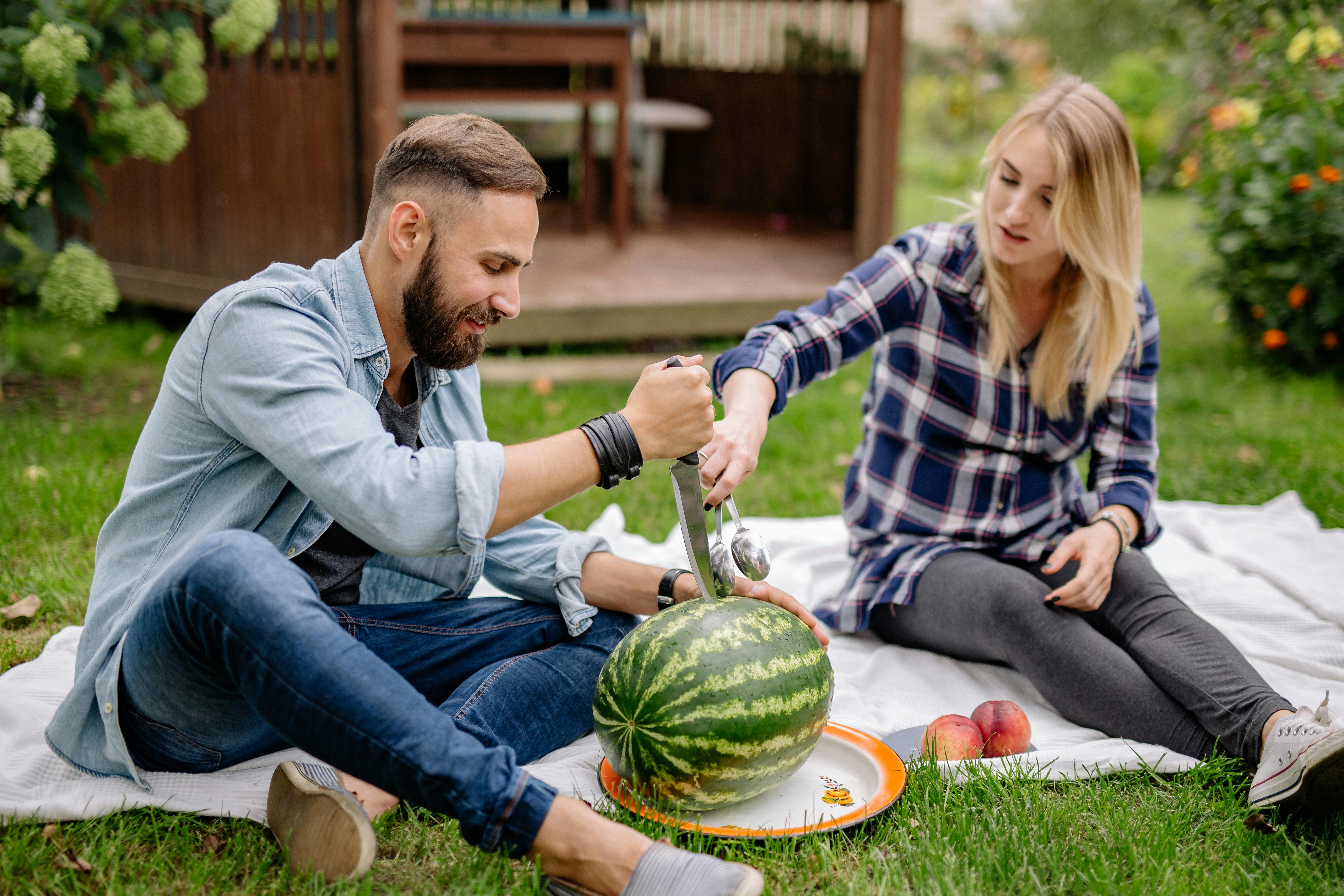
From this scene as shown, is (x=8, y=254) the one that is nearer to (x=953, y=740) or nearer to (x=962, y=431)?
(x=962, y=431)

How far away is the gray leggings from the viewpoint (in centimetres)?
249

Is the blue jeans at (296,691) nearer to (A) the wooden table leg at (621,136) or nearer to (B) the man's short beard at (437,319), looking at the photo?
(B) the man's short beard at (437,319)

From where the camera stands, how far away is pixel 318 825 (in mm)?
1924

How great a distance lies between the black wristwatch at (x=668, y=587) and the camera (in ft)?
8.65

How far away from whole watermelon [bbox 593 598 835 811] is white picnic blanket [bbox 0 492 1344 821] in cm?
23

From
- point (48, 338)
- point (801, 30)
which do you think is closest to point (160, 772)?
point (48, 338)

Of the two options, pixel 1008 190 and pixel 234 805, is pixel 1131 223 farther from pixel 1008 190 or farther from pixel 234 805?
pixel 234 805

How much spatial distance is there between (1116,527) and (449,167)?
1.87 meters

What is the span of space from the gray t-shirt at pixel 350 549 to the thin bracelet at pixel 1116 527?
1.71 meters

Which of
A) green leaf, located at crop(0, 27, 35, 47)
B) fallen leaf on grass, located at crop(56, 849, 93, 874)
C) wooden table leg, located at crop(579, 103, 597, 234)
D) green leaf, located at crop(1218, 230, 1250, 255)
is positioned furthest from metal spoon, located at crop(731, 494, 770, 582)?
wooden table leg, located at crop(579, 103, 597, 234)

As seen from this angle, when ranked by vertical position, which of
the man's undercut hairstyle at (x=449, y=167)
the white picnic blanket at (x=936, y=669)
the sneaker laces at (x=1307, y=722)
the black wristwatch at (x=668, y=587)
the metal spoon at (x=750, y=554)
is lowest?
the white picnic blanket at (x=936, y=669)

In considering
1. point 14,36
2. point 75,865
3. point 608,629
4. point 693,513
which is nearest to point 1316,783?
point 693,513

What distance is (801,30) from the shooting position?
9195 millimetres

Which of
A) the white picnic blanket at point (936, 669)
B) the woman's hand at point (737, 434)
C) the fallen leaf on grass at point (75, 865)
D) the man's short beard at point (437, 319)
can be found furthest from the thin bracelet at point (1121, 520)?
the fallen leaf on grass at point (75, 865)
